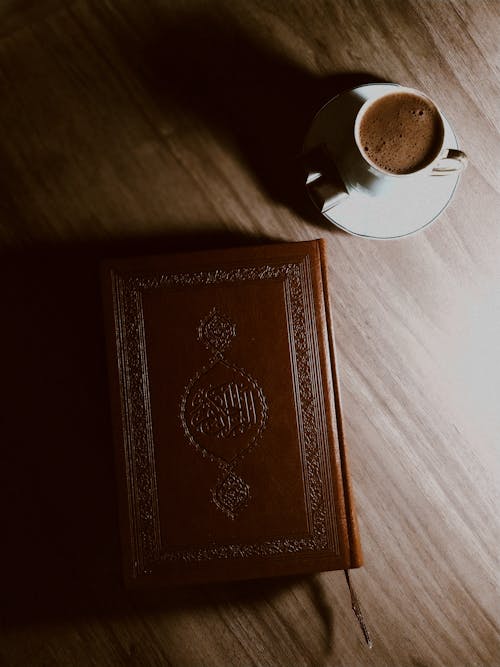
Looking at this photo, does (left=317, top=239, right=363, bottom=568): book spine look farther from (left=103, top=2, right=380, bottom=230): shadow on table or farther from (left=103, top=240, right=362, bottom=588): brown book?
(left=103, top=2, right=380, bottom=230): shadow on table

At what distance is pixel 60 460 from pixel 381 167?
22.7 inches

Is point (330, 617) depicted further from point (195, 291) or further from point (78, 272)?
point (78, 272)

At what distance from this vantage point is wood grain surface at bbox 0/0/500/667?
79 centimetres

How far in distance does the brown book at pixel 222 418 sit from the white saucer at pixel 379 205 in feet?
0.28

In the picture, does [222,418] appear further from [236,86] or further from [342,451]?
[236,86]

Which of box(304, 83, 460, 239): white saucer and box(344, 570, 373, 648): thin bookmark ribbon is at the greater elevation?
box(304, 83, 460, 239): white saucer

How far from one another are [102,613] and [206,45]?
81 cm

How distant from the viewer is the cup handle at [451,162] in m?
0.68

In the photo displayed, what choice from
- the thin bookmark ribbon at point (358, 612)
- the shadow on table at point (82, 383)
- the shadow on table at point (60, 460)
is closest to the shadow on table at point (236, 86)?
the shadow on table at point (82, 383)

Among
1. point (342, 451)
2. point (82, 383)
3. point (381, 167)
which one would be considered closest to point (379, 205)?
point (381, 167)

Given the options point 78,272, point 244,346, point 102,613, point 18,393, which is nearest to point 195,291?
point 244,346

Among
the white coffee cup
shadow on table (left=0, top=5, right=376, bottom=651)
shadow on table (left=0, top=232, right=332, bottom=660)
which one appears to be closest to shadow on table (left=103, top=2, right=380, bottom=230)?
shadow on table (left=0, top=5, right=376, bottom=651)

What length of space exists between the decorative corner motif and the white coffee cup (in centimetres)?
24

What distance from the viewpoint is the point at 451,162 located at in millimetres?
682
